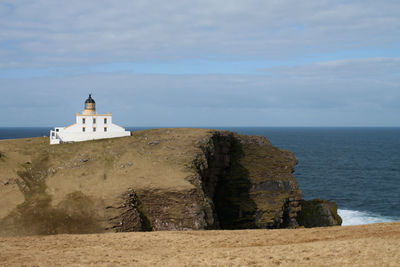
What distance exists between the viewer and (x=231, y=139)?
69562 millimetres

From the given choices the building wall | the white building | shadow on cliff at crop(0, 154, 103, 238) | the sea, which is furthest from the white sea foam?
shadow on cliff at crop(0, 154, 103, 238)

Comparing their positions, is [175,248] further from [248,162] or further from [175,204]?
[248,162]

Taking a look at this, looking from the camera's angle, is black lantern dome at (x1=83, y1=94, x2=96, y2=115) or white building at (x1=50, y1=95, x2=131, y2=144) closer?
white building at (x1=50, y1=95, x2=131, y2=144)

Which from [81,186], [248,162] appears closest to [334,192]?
[248,162]

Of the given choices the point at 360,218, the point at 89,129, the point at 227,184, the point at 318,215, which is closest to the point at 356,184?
the point at 360,218

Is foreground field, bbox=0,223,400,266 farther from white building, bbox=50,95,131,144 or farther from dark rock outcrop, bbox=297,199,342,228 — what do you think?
white building, bbox=50,95,131,144

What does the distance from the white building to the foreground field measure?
30.0 metres

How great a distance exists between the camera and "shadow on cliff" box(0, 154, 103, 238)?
40.9m

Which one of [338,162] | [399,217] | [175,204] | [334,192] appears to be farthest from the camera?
[338,162]

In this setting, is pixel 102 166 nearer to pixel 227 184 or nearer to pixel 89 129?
pixel 89 129

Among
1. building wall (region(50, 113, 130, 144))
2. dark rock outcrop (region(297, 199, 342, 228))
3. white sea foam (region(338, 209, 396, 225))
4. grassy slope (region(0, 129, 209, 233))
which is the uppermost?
building wall (region(50, 113, 130, 144))

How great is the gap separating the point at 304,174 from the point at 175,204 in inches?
2898

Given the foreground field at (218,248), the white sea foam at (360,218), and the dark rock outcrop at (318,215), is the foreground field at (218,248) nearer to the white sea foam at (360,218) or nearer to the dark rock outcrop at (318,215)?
the dark rock outcrop at (318,215)

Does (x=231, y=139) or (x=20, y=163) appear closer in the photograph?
(x=20, y=163)
